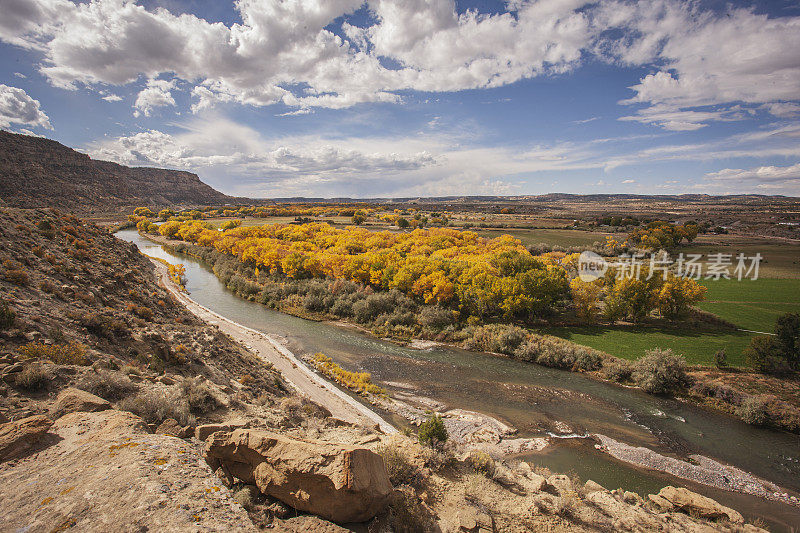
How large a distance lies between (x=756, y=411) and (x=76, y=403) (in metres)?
34.7

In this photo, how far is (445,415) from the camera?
21.6 metres

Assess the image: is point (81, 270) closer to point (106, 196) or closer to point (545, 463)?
point (545, 463)

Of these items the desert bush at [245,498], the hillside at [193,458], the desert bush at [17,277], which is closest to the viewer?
the hillside at [193,458]

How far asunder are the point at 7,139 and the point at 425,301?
156 meters

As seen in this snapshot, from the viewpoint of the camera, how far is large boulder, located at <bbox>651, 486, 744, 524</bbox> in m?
11.9

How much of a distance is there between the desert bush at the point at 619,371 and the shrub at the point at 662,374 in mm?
976

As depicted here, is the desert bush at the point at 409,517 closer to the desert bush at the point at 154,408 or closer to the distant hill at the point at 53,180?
the desert bush at the point at 154,408

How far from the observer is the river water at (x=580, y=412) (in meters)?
16.9

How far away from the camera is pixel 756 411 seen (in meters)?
20.7

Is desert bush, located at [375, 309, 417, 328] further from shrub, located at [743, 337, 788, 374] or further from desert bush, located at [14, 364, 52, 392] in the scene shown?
shrub, located at [743, 337, 788, 374]

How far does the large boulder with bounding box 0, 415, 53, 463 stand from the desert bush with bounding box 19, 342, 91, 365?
555 cm

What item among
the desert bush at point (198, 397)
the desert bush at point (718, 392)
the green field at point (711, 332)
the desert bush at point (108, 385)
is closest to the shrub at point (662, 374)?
the desert bush at point (718, 392)

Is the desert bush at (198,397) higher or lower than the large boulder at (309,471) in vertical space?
lower

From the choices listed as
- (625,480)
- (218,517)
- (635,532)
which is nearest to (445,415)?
(625,480)
